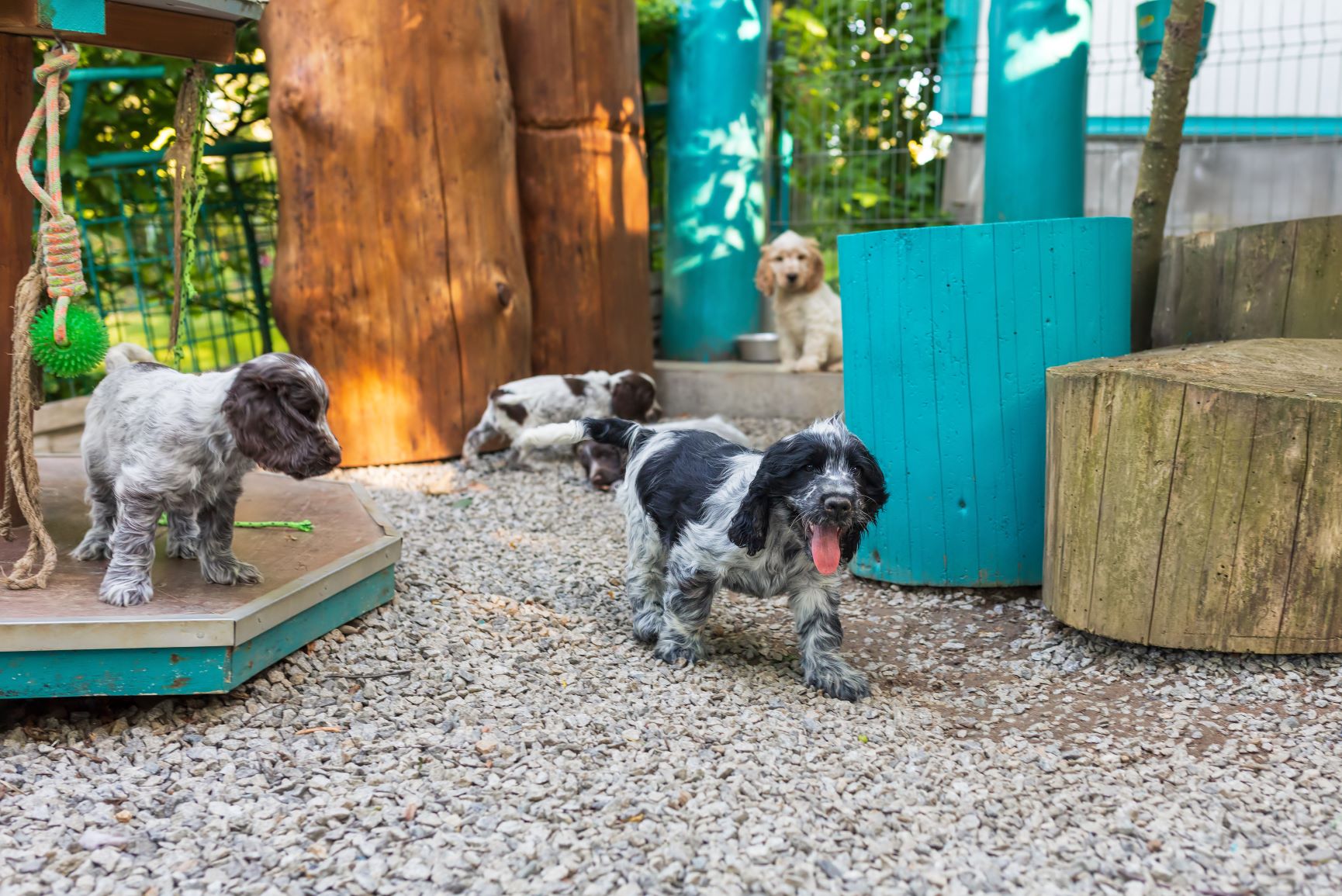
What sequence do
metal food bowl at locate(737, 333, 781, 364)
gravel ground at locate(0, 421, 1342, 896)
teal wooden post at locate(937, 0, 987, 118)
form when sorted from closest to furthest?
gravel ground at locate(0, 421, 1342, 896) → teal wooden post at locate(937, 0, 987, 118) → metal food bowl at locate(737, 333, 781, 364)

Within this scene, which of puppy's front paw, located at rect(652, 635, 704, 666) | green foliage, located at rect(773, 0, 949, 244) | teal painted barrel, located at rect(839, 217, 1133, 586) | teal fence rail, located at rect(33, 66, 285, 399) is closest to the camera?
puppy's front paw, located at rect(652, 635, 704, 666)

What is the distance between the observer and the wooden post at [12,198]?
3.93m

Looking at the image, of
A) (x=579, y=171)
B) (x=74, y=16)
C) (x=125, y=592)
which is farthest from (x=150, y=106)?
(x=125, y=592)

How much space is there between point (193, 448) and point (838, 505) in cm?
201

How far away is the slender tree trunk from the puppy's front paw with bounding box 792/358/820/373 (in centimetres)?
277

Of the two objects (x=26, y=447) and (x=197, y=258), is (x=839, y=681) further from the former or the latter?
(x=197, y=258)

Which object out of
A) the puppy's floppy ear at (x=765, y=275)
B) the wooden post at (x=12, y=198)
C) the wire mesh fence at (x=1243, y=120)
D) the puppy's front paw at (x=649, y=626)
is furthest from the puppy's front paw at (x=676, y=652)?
the wire mesh fence at (x=1243, y=120)

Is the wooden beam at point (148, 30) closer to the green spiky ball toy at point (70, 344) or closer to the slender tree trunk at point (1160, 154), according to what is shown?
the green spiky ball toy at point (70, 344)

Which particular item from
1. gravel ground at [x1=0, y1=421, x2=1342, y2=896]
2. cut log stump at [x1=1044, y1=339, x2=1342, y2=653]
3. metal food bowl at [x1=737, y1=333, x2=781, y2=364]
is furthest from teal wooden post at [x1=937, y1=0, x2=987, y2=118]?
gravel ground at [x1=0, y1=421, x2=1342, y2=896]

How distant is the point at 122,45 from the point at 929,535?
3553mm

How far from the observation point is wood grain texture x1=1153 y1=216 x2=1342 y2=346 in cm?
461

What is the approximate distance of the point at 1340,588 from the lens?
3.51m

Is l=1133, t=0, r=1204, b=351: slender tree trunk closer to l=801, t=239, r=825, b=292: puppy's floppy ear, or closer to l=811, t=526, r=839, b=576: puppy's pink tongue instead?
l=801, t=239, r=825, b=292: puppy's floppy ear

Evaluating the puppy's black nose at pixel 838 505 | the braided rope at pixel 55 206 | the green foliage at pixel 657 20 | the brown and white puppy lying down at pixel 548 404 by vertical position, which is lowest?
the brown and white puppy lying down at pixel 548 404
